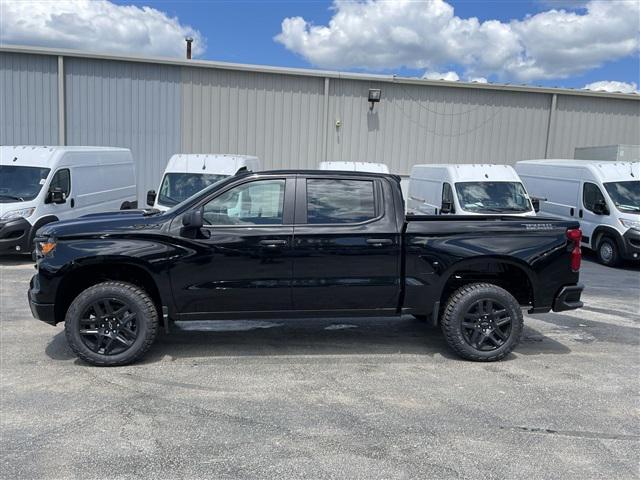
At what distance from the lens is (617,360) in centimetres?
575

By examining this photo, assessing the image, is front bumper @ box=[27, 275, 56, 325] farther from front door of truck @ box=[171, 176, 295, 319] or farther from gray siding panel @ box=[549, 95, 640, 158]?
gray siding panel @ box=[549, 95, 640, 158]

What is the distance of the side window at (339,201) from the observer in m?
5.39

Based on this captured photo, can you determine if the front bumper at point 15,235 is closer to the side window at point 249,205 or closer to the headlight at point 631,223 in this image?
the side window at point 249,205

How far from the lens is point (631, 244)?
11.6 m

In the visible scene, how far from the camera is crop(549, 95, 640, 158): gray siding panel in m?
20.1

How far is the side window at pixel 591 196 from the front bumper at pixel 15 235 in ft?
38.5

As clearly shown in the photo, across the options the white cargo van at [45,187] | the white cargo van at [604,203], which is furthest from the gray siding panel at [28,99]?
the white cargo van at [604,203]

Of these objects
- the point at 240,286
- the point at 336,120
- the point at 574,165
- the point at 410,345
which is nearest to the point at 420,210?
the point at 574,165

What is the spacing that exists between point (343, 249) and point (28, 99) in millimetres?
15372

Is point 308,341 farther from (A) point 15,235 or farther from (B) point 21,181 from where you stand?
(B) point 21,181

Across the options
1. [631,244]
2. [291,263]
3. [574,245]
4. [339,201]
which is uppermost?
[339,201]

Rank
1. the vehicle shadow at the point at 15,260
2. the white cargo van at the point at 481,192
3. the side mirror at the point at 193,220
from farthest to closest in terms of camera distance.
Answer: the white cargo van at the point at 481,192, the vehicle shadow at the point at 15,260, the side mirror at the point at 193,220

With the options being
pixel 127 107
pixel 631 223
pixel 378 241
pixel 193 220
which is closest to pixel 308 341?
pixel 378 241

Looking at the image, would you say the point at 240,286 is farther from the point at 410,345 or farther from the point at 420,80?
the point at 420,80
